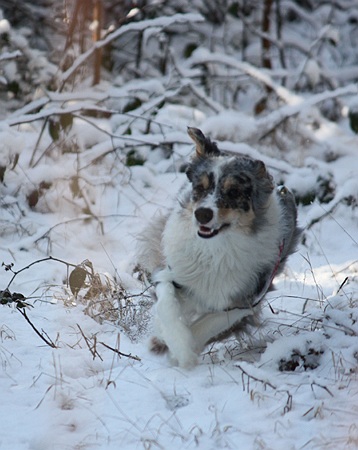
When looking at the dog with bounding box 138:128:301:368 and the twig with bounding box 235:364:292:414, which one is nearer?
the twig with bounding box 235:364:292:414

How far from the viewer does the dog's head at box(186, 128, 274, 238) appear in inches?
164

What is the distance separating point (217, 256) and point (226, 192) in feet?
1.26

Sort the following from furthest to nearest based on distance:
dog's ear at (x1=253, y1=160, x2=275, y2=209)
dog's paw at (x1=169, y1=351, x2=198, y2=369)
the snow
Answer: dog's ear at (x1=253, y1=160, x2=275, y2=209) → dog's paw at (x1=169, y1=351, x2=198, y2=369) → the snow

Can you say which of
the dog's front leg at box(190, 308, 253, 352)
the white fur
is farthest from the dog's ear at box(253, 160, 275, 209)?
the dog's front leg at box(190, 308, 253, 352)

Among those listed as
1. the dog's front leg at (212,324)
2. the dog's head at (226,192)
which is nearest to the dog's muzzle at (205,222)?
the dog's head at (226,192)

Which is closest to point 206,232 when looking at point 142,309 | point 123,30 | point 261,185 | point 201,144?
point 261,185

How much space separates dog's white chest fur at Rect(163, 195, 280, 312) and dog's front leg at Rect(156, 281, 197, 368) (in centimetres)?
12

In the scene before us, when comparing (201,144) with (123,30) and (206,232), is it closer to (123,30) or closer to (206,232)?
(206,232)

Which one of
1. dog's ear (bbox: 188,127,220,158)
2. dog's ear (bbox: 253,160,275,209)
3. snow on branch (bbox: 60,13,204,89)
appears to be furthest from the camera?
snow on branch (bbox: 60,13,204,89)

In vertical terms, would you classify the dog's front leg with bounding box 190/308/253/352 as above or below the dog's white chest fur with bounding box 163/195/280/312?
below

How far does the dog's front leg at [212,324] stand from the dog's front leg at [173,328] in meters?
0.08

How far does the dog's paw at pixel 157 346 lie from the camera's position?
4.35 m

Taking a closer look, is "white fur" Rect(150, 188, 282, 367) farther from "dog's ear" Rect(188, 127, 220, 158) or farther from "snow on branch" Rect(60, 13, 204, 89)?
"snow on branch" Rect(60, 13, 204, 89)

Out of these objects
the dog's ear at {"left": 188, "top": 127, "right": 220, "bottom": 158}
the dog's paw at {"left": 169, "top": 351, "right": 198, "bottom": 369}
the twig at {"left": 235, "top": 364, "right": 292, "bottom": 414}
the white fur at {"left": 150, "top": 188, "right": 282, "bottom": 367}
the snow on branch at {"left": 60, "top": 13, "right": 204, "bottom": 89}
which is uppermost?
the snow on branch at {"left": 60, "top": 13, "right": 204, "bottom": 89}
